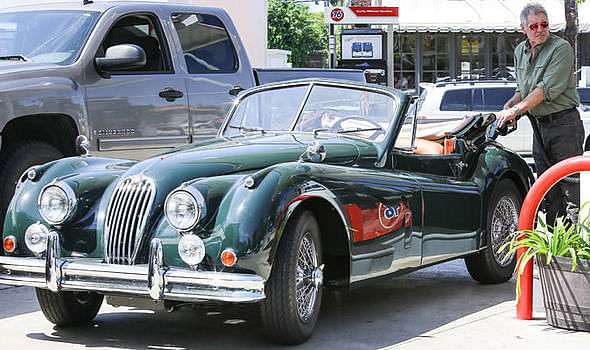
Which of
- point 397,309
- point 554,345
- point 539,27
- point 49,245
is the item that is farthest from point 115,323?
point 539,27

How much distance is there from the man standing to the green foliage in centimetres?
6647

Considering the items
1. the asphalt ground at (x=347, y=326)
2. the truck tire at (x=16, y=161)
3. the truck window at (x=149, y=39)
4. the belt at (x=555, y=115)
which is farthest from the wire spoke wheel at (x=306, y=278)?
the truck window at (x=149, y=39)

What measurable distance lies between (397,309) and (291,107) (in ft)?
5.27

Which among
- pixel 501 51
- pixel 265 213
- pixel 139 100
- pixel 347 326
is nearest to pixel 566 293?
pixel 347 326

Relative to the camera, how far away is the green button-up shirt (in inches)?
301

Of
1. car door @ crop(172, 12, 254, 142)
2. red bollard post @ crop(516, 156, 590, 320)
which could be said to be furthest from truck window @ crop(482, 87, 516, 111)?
red bollard post @ crop(516, 156, 590, 320)

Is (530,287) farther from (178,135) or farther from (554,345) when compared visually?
(178,135)

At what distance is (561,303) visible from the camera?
5.95 meters

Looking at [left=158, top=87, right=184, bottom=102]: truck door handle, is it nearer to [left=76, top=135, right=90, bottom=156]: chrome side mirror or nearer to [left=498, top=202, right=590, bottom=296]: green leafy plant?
[left=76, top=135, right=90, bottom=156]: chrome side mirror

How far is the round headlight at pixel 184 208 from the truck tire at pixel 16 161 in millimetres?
2876

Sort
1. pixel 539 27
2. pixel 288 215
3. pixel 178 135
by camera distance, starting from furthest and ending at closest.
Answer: pixel 178 135, pixel 539 27, pixel 288 215

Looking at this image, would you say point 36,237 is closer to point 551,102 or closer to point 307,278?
point 307,278

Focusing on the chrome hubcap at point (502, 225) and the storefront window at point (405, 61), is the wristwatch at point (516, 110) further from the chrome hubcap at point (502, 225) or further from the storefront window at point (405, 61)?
the storefront window at point (405, 61)

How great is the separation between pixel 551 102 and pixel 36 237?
4214 millimetres
